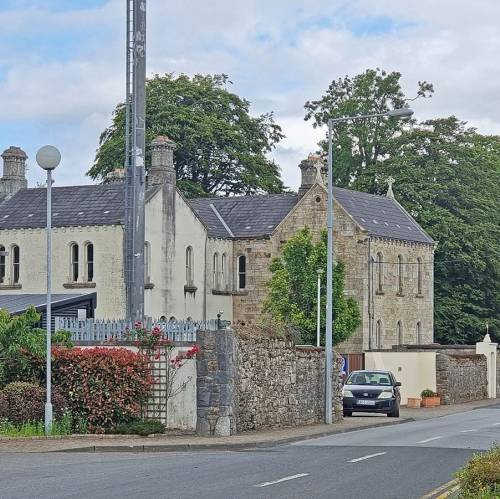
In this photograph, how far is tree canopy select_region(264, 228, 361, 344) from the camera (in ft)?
197

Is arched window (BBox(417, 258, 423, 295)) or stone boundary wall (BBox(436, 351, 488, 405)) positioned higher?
arched window (BBox(417, 258, 423, 295))

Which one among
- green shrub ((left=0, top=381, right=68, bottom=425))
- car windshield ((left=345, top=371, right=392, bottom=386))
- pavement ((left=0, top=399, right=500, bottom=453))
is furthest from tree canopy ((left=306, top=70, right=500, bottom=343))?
green shrub ((left=0, top=381, right=68, bottom=425))

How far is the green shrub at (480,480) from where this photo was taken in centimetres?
1505

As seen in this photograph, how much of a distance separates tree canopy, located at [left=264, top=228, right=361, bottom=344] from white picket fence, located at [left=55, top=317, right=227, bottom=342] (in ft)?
90.2

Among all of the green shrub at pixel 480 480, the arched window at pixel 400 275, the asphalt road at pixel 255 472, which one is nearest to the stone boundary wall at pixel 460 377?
the arched window at pixel 400 275

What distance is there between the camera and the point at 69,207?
61.0m

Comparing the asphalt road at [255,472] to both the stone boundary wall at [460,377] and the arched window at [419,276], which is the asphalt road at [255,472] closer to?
the stone boundary wall at [460,377]

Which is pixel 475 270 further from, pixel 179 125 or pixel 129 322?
pixel 129 322

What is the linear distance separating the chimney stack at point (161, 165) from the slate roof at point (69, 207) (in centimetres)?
158

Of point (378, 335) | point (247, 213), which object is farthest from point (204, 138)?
point (378, 335)

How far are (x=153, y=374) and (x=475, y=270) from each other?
49.0m

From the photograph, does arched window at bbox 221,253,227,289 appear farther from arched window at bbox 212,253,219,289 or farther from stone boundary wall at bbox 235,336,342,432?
stone boundary wall at bbox 235,336,342,432

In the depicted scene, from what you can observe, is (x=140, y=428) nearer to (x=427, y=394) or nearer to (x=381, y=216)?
(x=427, y=394)

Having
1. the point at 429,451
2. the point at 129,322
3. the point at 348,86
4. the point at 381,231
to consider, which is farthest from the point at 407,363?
the point at 348,86
